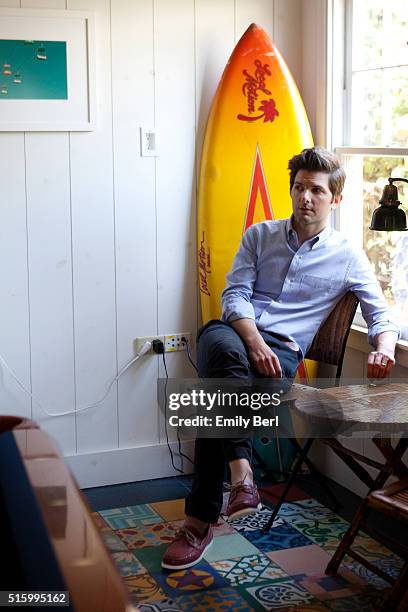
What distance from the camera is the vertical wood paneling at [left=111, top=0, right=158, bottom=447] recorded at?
3.49 metres

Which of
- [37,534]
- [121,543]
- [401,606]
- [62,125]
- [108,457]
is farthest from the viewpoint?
[108,457]

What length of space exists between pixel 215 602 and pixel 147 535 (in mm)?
544

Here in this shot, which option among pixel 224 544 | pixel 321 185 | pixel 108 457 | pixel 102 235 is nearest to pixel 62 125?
pixel 102 235

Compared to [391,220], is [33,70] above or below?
above

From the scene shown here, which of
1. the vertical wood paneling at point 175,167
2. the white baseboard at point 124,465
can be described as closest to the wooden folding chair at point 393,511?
the white baseboard at point 124,465

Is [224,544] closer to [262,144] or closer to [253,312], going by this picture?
[253,312]

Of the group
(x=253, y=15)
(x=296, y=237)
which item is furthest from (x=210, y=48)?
(x=296, y=237)

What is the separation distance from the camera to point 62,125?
3.40 m

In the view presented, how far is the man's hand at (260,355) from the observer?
2.93 m

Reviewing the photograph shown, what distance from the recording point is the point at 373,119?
3.44m

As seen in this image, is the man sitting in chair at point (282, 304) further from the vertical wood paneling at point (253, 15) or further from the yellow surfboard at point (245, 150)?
the vertical wood paneling at point (253, 15)

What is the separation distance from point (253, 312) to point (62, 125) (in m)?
1.06

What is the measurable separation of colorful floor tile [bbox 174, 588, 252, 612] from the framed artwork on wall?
181cm

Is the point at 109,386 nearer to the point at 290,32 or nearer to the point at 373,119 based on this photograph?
the point at 373,119
